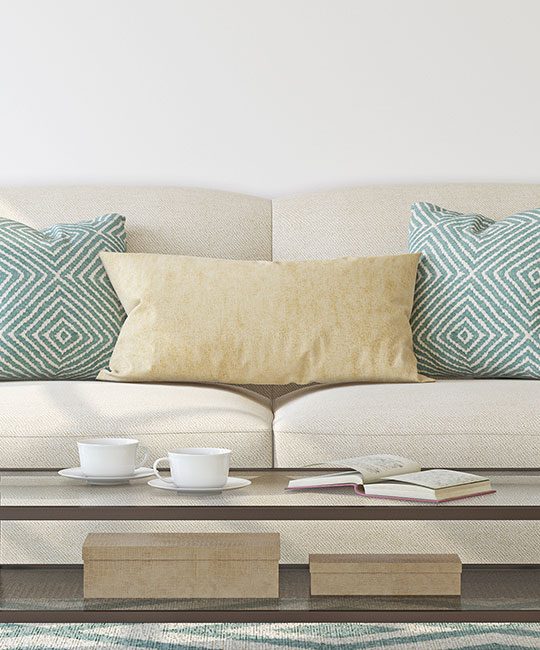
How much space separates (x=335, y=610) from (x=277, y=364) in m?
1.06


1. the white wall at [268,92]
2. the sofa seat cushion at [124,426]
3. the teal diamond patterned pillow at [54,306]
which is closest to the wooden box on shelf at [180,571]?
the sofa seat cushion at [124,426]

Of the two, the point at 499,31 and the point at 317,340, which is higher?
the point at 499,31

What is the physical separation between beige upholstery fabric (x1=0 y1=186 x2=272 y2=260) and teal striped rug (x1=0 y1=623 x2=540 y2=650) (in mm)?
1156

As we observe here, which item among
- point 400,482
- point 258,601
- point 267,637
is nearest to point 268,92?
point 267,637

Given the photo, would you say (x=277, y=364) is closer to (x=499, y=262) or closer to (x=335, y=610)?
(x=499, y=262)

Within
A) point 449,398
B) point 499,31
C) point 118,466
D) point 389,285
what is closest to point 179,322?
point 389,285

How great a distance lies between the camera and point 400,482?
1406 mm

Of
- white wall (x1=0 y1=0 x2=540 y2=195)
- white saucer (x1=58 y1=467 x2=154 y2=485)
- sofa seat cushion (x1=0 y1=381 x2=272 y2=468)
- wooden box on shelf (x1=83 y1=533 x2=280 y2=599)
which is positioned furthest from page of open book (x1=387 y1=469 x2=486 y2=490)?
white wall (x1=0 y1=0 x2=540 y2=195)

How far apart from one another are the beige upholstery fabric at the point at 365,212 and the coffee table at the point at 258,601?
53.1 inches

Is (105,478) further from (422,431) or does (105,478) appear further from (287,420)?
(422,431)

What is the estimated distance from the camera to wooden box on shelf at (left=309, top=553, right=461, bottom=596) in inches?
53.8

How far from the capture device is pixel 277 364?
2312mm

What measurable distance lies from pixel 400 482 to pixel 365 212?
145 cm

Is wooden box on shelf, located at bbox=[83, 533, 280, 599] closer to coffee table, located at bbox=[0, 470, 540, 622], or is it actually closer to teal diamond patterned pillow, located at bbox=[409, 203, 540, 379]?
coffee table, located at bbox=[0, 470, 540, 622]
